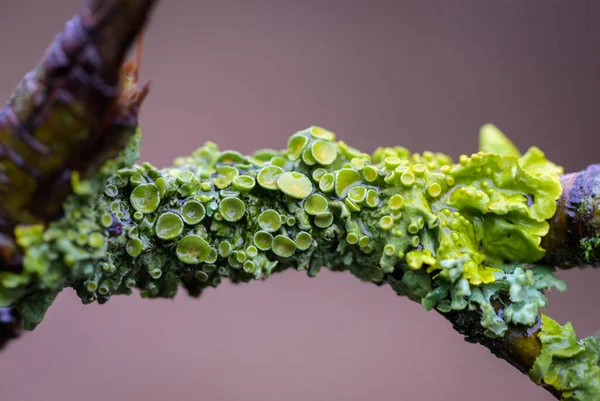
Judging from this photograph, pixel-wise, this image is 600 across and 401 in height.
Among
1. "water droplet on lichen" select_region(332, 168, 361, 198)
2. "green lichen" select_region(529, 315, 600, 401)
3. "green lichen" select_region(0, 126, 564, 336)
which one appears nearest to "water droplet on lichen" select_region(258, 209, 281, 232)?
"green lichen" select_region(0, 126, 564, 336)

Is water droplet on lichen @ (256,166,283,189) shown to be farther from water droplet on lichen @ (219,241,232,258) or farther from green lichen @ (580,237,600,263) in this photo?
green lichen @ (580,237,600,263)

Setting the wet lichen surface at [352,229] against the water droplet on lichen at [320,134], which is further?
the water droplet on lichen at [320,134]

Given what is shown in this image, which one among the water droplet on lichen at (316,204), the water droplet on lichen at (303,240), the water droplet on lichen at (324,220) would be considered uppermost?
the water droplet on lichen at (316,204)

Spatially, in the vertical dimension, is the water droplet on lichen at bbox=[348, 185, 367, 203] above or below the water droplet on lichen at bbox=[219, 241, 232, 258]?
above

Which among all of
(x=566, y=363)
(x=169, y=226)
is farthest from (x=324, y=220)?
(x=566, y=363)

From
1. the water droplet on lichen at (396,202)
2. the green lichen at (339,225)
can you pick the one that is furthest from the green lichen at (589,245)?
the water droplet on lichen at (396,202)

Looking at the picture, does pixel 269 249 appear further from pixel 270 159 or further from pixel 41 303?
pixel 41 303

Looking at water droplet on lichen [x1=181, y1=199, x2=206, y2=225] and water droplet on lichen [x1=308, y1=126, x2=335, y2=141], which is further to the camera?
water droplet on lichen [x1=308, y1=126, x2=335, y2=141]

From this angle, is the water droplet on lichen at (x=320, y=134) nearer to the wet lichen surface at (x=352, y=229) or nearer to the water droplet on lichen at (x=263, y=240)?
the wet lichen surface at (x=352, y=229)

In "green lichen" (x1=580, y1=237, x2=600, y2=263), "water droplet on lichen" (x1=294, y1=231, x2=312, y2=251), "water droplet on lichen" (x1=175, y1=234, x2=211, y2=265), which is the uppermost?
"green lichen" (x1=580, y1=237, x2=600, y2=263)
